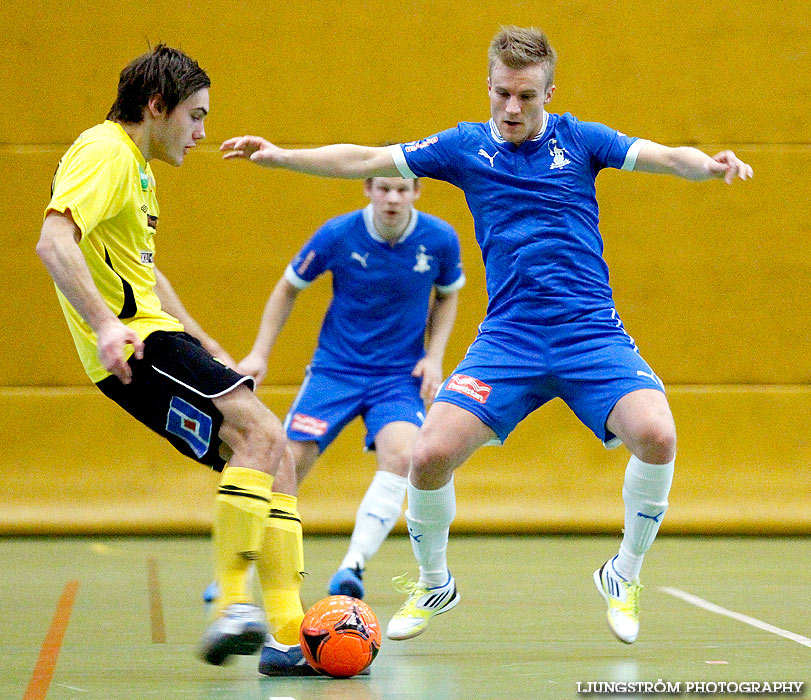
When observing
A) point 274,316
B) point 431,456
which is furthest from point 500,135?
point 274,316

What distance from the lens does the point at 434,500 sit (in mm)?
3984

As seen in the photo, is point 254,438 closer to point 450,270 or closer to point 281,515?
point 281,515

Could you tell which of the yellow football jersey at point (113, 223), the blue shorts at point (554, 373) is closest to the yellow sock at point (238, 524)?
the yellow football jersey at point (113, 223)

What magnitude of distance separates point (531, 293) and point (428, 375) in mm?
1567

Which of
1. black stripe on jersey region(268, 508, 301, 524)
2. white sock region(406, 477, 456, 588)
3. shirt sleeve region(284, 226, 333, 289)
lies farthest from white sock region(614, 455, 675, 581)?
shirt sleeve region(284, 226, 333, 289)

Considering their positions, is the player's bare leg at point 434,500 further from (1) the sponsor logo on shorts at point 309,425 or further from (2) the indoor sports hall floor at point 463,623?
(1) the sponsor logo on shorts at point 309,425

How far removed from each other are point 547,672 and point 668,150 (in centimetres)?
176

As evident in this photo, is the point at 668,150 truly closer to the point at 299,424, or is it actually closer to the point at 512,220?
the point at 512,220

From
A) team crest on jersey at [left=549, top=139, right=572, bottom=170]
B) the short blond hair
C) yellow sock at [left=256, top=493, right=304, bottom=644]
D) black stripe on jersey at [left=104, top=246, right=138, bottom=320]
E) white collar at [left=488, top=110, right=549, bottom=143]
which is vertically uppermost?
the short blond hair

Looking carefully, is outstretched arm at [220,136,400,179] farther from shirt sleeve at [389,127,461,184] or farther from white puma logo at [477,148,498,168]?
white puma logo at [477,148,498,168]

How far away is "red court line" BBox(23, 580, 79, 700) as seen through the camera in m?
3.33

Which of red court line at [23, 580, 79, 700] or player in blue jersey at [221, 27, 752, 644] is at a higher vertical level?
player in blue jersey at [221, 27, 752, 644]

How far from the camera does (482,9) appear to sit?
7.59 m

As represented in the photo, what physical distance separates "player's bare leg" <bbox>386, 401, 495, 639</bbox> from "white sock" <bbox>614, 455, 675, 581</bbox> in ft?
1.67
